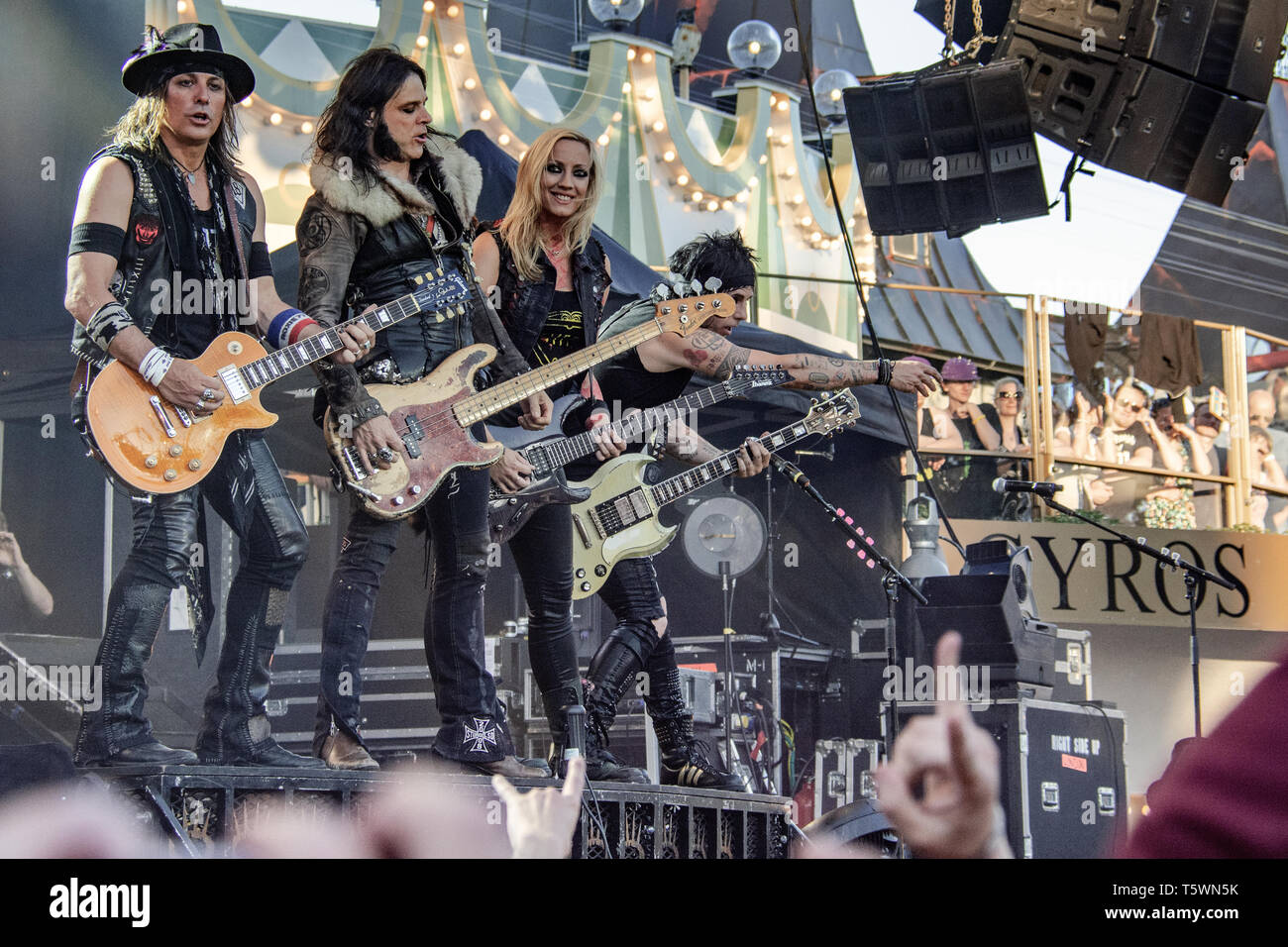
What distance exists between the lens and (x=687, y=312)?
184 inches

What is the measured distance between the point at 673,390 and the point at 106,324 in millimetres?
2007

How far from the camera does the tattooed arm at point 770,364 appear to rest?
4.73 meters

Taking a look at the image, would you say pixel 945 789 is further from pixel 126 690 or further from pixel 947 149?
pixel 947 149

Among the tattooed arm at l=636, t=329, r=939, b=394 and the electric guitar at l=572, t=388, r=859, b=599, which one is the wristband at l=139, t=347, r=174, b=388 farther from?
the tattooed arm at l=636, t=329, r=939, b=394

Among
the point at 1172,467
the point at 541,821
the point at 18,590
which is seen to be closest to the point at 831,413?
the point at 18,590

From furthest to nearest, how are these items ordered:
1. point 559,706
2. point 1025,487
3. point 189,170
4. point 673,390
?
point 1025,487, point 673,390, point 559,706, point 189,170

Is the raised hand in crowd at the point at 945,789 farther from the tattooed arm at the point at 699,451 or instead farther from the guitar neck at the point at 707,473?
the tattooed arm at the point at 699,451

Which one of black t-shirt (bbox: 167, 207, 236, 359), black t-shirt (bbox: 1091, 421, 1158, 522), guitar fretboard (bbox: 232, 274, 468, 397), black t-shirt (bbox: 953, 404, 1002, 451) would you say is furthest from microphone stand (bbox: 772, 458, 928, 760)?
black t-shirt (bbox: 1091, 421, 1158, 522)

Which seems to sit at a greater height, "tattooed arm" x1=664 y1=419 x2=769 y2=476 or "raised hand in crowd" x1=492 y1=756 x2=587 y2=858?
"tattooed arm" x1=664 y1=419 x2=769 y2=476

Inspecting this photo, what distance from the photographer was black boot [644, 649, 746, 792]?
14.4ft

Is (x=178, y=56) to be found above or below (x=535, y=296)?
above

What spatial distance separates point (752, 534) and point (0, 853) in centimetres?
355

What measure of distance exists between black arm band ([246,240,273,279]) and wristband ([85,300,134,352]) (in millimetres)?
412
